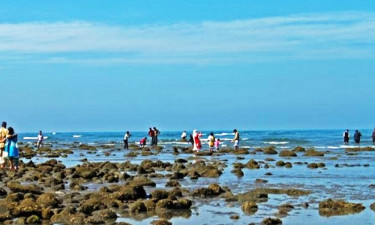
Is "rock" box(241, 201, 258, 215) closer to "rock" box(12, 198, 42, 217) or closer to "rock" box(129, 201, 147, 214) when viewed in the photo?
"rock" box(129, 201, 147, 214)

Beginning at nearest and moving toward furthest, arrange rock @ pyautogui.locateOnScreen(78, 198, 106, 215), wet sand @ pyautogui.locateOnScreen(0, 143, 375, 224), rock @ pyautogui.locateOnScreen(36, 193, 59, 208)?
wet sand @ pyautogui.locateOnScreen(0, 143, 375, 224) → rock @ pyautogui.locateOnScreen(78, 198, 106, 215) → rock @ pyautogui.locateOnScreen(36, 193, 59, 208)

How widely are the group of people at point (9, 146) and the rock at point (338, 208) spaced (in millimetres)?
15219

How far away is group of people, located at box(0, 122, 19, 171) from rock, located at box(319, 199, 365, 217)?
599 inches

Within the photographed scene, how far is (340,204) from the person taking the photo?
16.2 m

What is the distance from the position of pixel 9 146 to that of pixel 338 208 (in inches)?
621

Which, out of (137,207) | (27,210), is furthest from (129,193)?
(27,210)

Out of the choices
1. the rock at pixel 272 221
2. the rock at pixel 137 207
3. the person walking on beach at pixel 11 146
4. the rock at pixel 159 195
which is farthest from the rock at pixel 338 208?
the person walking on beach at pixel 11 146

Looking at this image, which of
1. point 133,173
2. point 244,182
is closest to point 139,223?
point 244,182

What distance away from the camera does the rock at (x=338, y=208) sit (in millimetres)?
15625

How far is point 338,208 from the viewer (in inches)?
632

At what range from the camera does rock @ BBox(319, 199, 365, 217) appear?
51.3 ft

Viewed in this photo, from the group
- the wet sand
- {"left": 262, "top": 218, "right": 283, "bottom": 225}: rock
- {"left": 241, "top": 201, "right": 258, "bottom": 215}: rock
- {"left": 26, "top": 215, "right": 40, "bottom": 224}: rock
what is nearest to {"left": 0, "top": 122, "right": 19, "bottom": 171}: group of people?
the wet sand

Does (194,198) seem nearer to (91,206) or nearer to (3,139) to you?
(91,206)

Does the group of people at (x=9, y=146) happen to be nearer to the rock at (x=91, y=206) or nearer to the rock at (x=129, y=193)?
the rock at (x=129, y=193)
